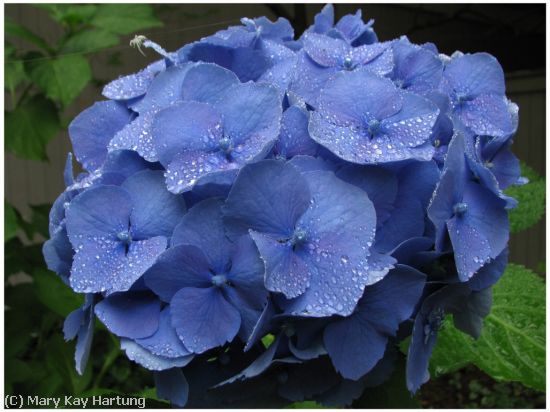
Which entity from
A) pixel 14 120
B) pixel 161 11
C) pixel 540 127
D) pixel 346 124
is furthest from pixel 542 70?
pixel 346 124

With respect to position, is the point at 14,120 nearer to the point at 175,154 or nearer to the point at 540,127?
the point at 175,154

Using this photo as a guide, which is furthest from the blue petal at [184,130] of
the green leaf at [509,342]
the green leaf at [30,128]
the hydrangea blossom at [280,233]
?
the green leaf at [30,128]

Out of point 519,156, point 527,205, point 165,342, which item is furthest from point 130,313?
point 519,156

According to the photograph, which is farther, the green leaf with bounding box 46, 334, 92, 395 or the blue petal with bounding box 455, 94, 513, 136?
the green leaf with bounding box 46, 334, 92, 395

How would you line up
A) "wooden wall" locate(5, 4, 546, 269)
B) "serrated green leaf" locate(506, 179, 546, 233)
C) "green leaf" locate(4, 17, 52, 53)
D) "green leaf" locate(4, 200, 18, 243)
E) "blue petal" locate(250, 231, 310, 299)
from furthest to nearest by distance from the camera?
1. "wooden wall" locate(5, 4, 546, 269)
2. "green leaf" locate(4, 17, 52, 53)
3. "green leaf" locate(4, 200, 18, 243)
4. "serrated green leaf" locate(506, 179, 546, 233)
5. "blue petal" locate(250, 231, 310, 299)

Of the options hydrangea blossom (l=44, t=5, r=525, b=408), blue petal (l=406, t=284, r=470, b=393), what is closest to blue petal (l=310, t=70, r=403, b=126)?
hydrangea blossom (l=44, t=5, r=525, b=408)

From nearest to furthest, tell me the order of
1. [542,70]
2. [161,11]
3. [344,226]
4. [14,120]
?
[344,226]
[14,120]
[161,11]
[542,70]

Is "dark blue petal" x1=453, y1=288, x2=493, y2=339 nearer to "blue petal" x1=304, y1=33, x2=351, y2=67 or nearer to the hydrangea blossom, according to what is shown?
the hydrangea blossom

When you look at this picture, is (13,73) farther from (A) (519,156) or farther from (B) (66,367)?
(A) (519,156)
